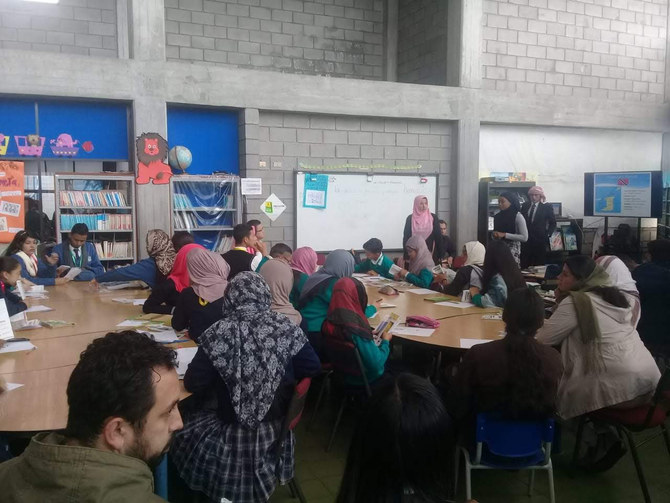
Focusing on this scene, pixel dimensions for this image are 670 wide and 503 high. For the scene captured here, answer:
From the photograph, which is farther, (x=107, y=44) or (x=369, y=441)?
(x=107, y=44)

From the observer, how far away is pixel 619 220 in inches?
392

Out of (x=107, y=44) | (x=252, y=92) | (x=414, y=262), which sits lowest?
(x=414, y=262)

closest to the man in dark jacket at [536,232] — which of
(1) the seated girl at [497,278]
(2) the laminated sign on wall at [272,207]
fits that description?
(2) the laminated sign on wall at [272,207]

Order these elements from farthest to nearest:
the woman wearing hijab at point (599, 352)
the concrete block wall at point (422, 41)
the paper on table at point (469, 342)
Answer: the concrete block wall at point (422, 41)
the paper on table at point (469, 342)
the woman wearing hijab at point (599, 352)

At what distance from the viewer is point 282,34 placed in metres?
9.20

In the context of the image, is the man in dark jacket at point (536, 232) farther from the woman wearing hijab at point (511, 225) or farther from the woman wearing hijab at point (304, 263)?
the woman wearing hijab at point (304, 263)

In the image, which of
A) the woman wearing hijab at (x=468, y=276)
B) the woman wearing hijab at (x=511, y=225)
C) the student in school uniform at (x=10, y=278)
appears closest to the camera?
the student in school uniform at (x=10, y=278)

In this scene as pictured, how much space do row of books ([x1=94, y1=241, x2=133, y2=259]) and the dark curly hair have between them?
5915 mm

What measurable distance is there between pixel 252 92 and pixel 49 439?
665 centimetres

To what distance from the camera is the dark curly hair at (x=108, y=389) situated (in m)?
1.24

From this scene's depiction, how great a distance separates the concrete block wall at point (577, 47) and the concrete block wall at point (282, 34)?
6.89 ft

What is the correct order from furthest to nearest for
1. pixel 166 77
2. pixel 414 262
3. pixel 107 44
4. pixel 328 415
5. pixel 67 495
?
pixel 107 44 → pixel 166 77 → pixel 414 262 → pixel 328 415 → pixel 67 495

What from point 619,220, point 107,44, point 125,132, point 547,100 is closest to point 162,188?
point 125,132

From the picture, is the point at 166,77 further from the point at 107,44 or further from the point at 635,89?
the point at 635,89
